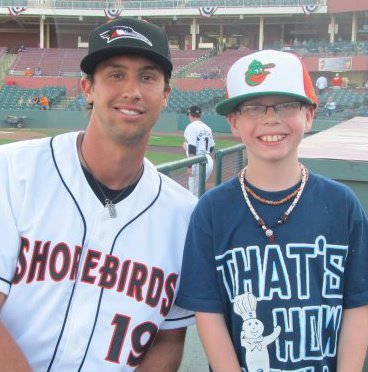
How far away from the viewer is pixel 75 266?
74.9 inches

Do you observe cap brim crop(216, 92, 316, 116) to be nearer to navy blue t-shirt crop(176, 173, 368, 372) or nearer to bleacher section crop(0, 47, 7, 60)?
navy blue t-shirt crop(176, 173, 368, 372)

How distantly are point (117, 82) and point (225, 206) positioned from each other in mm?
557

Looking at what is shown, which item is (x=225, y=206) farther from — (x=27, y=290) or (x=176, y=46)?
(x=176, y=46)

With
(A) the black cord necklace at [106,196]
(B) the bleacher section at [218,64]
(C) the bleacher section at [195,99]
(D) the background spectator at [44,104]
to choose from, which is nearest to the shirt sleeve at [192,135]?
(A) the black cord necklace at [106,196]

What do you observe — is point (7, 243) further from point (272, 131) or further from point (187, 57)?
point (187, 57)

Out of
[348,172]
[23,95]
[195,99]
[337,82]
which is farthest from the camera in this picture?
[23,95]

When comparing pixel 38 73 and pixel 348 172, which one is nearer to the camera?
pixel 348 172

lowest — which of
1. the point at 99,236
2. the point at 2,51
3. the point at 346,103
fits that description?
the point at 99,236

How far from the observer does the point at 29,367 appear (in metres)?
1.81

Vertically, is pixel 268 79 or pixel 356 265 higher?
pixel 268 79

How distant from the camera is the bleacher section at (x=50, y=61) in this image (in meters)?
36.4

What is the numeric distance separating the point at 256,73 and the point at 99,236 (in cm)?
74

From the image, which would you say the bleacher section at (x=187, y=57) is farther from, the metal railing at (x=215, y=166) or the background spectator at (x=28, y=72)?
the metal railing at (x=215, y=166)

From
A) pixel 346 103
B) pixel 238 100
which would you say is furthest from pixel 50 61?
pixel 238 100
